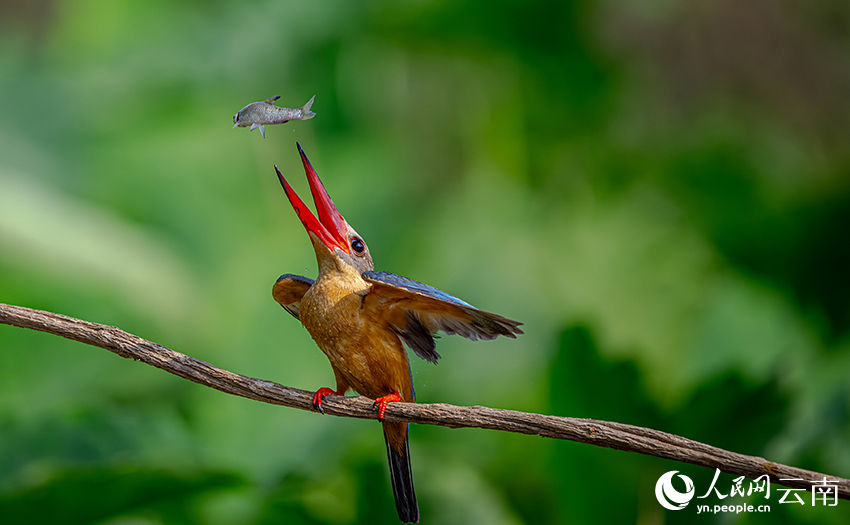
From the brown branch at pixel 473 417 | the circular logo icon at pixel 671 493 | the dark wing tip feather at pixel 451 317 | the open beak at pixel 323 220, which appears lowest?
the brown branch at pixel 473 417

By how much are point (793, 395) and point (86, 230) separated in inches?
86.0

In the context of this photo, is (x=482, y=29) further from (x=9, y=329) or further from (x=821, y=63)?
(x=9, y=329)

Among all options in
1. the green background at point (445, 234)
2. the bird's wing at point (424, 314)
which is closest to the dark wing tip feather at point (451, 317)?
the bird's wing at point (424, 314)

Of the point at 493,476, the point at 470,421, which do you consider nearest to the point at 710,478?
the point at 493,476

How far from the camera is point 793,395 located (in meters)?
1.68

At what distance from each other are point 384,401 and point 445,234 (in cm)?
168

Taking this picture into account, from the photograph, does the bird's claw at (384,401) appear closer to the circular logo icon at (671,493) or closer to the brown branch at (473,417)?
the brown branch at (473,417)

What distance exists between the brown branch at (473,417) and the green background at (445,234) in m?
0.65

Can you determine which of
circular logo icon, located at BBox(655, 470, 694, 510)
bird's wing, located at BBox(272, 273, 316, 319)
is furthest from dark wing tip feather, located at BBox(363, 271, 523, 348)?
circular logo icon, located at BBox(655, 470, 694, 510)

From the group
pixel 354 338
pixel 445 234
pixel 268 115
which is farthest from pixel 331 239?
pixel 445 234

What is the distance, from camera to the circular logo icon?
4.30ft

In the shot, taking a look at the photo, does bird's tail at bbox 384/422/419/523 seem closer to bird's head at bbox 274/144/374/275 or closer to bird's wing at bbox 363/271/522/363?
bird's wing at bbox 363/271/522/363

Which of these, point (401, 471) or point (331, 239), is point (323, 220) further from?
point (401, 471)

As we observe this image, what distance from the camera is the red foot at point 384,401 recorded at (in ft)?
2.92
